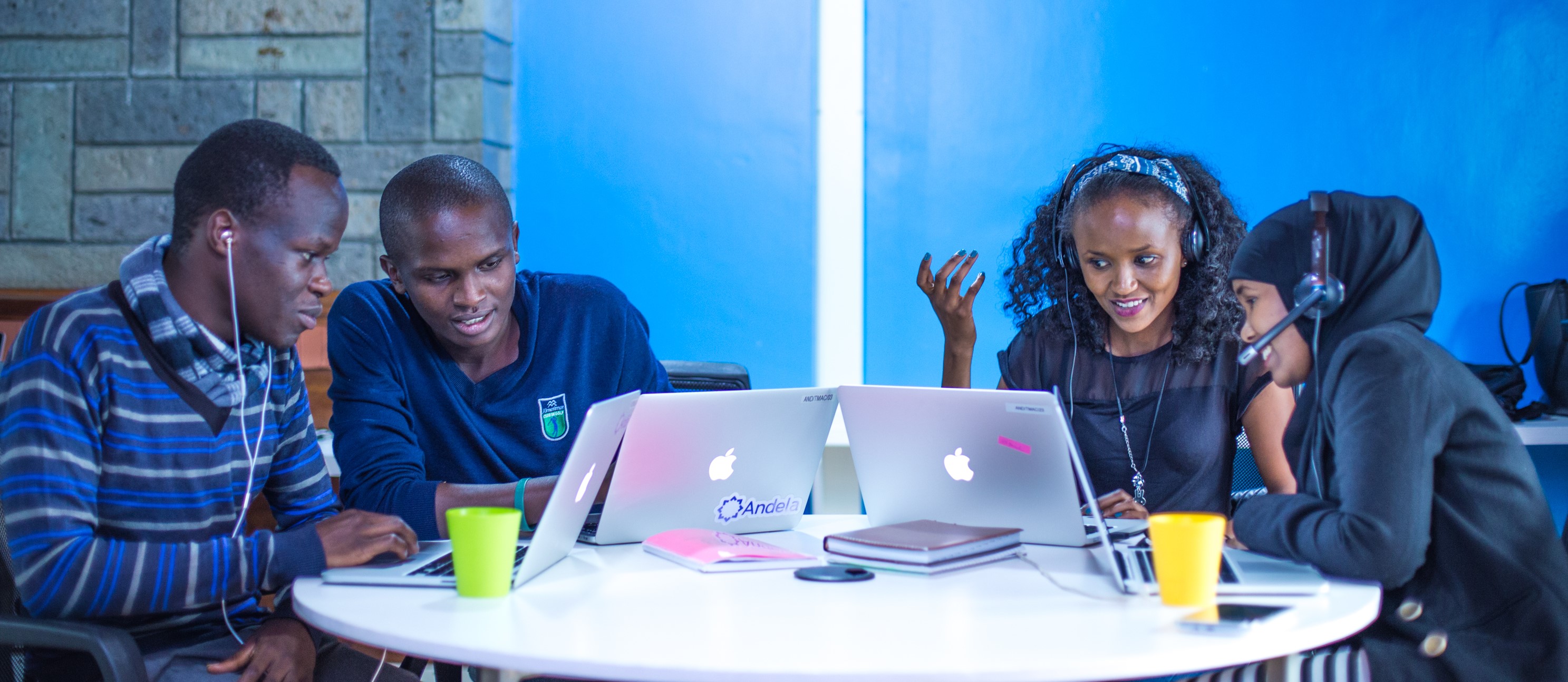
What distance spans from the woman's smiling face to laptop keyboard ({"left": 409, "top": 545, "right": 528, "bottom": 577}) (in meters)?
1.24

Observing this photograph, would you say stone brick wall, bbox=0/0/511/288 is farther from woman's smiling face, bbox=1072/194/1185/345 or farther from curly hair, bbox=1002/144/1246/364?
woman's smiling face, bbox=1072/194/1185/345

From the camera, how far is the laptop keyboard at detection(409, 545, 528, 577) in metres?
1.37

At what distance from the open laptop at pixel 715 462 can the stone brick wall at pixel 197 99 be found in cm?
191

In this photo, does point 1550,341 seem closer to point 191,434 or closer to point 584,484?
point 584,484

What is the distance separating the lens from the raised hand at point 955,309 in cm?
221

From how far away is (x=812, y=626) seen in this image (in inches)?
45.3

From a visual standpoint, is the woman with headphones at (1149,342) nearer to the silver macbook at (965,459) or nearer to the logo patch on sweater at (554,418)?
the silver macbook at (965,459)

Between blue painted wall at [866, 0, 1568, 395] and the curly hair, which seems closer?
the curly hair

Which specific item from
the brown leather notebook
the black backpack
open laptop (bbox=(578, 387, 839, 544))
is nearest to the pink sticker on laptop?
the brown leather notebook

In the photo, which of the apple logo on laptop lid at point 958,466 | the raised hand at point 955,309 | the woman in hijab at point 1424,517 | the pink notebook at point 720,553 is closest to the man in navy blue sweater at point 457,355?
the pink notebook at point 720,553

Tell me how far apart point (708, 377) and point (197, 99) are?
6.43ft

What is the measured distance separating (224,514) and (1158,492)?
5.18 feet

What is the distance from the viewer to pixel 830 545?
153cm

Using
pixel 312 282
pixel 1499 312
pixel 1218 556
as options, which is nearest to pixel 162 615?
pixel 312 282
